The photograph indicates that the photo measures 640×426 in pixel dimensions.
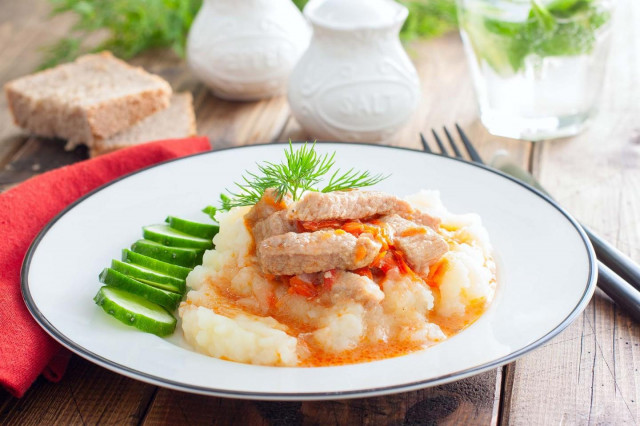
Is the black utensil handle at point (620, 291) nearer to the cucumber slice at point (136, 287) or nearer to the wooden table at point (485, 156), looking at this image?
the wooden table at point (485, 156)

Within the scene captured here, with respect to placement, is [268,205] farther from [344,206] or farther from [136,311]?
[136,311]

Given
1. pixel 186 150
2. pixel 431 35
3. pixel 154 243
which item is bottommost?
pixel 431 35

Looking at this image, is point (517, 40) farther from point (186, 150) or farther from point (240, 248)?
point (240, 248)

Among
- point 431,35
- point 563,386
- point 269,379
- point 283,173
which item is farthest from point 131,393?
point 431,35

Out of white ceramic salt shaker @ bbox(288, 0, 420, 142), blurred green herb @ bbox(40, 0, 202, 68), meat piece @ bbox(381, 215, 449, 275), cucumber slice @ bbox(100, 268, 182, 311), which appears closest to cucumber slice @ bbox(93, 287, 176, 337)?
cucumber slice @ bbox(100, 268, 182, 311)

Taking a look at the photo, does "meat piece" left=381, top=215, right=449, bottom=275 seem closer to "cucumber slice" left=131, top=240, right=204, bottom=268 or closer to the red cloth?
"cucumber slice" left=131, top=240, right=204, bottom=268
